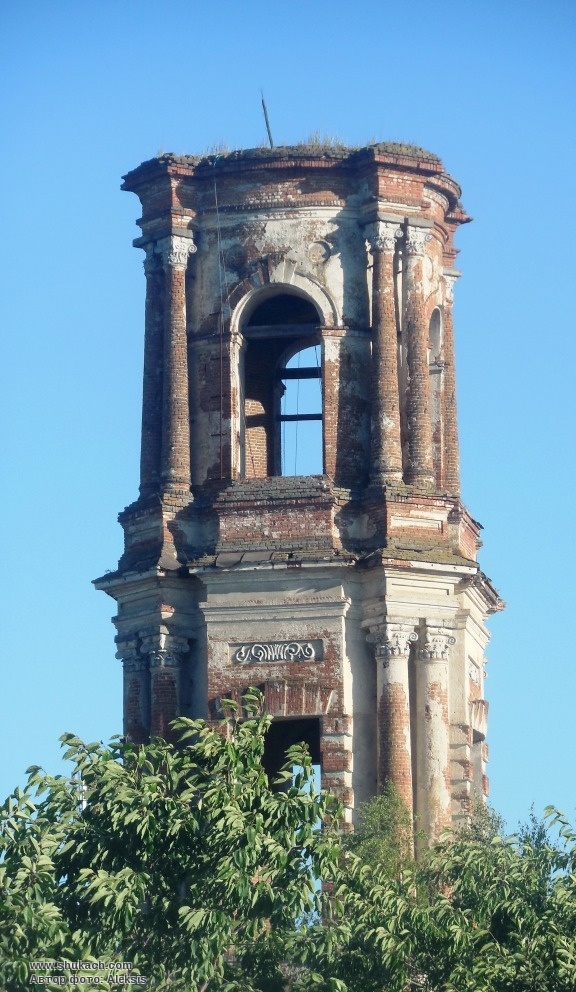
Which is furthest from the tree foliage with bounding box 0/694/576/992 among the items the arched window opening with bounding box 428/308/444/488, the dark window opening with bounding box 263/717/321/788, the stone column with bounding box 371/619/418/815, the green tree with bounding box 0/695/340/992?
the arched window opening with bounding box 428/308/444/488

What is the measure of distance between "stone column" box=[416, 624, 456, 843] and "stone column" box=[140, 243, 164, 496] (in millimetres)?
3779

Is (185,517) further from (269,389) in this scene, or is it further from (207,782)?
(207,782)

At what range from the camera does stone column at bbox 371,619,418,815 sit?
36.3 metres

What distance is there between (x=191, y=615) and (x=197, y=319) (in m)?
3.64

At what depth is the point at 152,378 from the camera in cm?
3841

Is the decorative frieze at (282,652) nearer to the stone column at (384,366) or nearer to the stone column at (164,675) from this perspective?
the stone column at (164,675)

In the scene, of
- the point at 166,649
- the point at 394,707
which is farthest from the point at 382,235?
the point at 394,707

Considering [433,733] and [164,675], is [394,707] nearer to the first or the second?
[433,733]

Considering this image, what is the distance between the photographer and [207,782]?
32.1 m

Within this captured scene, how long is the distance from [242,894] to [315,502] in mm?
7258

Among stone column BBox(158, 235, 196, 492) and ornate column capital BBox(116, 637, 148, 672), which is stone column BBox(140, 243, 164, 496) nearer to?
stone column BBox(158, 235, 196, 492)

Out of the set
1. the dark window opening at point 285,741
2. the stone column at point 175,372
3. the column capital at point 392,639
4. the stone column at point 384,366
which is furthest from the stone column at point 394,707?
the stone column at point 175,372

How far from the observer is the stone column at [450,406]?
3969cm

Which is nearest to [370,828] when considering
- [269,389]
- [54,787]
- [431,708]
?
[431,708]
